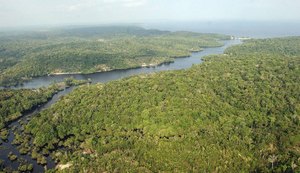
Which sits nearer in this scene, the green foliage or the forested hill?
the forested hill

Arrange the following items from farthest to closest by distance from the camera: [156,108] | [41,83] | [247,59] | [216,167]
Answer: [41,83]
[247,59]
[156,108]
[216,167]

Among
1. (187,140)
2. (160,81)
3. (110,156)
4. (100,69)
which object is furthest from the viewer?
(100,69)

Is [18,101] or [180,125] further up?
[180,125]

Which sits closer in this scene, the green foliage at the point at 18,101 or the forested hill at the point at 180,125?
the forested hill at the point at 180,125

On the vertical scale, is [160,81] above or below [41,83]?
above

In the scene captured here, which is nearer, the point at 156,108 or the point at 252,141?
the point at 252,141

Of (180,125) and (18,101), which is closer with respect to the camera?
(180,125)

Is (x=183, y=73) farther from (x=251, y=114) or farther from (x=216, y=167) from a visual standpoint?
(x=216, y=167)

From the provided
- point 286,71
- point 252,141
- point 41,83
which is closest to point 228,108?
point 252,141
